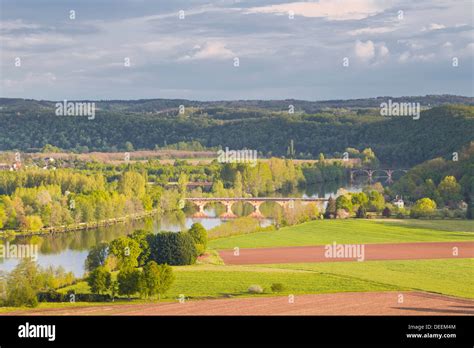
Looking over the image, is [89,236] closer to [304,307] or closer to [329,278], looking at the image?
[329,278]

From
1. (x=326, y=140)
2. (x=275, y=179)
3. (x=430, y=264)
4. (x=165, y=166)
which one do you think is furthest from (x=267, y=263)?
(x=326, y=140)

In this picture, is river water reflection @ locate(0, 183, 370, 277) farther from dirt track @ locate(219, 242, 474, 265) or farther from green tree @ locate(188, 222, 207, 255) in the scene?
dirt track @ locate(219, 242, 474, 265)

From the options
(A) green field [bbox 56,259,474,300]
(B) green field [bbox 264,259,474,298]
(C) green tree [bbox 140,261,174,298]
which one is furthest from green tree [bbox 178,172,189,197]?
(C) green tree [bbox 140,261,174,298]

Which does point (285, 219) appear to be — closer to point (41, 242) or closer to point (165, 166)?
point (41, 242)

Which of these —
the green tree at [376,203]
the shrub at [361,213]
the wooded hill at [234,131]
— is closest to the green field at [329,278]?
the shrub at [361,213]

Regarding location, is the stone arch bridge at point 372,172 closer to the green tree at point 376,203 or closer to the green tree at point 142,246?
the green tree at point 376,203

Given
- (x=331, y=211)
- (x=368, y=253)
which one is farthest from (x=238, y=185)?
(x=368, y=253)
